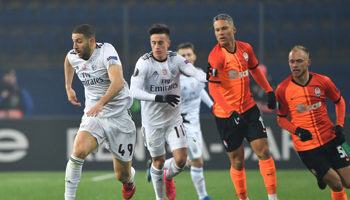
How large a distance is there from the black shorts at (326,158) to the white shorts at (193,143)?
223cm

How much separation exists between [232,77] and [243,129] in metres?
0.60

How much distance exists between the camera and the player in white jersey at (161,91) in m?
7.23

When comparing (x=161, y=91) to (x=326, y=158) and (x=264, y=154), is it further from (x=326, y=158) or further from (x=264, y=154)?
(x=326, y=158)

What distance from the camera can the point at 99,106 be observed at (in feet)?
20.6

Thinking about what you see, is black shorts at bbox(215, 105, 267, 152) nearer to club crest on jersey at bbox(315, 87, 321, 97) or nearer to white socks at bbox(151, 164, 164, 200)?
club crest on jersey at bbox(315, 87, 321, 97)

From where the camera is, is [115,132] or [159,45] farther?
[159,45]

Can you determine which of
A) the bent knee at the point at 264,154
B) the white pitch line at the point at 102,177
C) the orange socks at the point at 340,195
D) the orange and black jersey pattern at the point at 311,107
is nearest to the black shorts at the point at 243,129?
the bent knee at the point at 264,154

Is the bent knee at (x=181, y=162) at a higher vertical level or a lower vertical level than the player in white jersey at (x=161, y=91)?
lower

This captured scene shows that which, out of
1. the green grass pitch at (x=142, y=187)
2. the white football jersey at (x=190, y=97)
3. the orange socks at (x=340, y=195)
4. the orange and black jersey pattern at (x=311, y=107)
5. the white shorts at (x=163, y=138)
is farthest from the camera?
the white football jersey at (x=190, y=97)

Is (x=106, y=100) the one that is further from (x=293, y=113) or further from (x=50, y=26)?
(x=50, y=26)

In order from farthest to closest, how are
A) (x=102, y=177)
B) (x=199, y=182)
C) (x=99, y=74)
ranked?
(x=102, y=177), (x=199, y=182), (x=99, y=74)

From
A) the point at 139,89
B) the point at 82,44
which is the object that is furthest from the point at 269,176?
the point at 82,44

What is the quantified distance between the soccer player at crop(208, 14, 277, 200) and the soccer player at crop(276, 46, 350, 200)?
0.29 meters

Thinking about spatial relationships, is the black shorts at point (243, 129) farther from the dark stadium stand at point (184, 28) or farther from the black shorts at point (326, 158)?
the dark stadium stand at point (184, 28)
